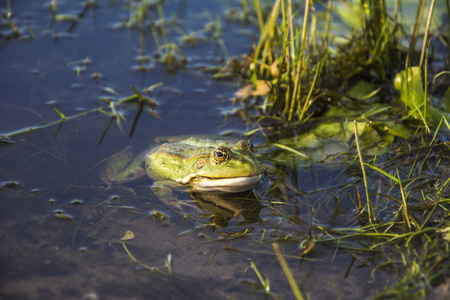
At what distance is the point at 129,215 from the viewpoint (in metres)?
3.60

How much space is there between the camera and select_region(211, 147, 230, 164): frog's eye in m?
3.69

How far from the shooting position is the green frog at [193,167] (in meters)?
3.70

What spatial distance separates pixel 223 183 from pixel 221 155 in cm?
27

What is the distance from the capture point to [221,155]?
12.1ft

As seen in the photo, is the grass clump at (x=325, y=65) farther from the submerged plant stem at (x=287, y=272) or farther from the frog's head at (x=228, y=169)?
the submerged plant stem at (x=287, y=272)

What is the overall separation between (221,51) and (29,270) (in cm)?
408

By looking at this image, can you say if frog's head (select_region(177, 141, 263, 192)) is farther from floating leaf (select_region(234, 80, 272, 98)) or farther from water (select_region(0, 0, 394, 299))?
floating leaf (select_region(234, 80, 272, 98))

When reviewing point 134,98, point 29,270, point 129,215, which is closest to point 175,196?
point 129,215

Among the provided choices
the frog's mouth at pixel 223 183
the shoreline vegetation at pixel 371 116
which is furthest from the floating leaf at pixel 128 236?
the shoreline vegetation at pixel 371 116

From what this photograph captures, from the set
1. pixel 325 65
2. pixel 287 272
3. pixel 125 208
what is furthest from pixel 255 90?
pixel 287 272

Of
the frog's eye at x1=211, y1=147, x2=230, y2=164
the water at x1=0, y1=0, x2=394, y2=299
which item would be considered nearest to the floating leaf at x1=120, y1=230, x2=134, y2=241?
the water at x1=0, y1=0, x2=394, y2=299

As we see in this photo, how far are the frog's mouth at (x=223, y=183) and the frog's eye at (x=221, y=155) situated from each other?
178mm

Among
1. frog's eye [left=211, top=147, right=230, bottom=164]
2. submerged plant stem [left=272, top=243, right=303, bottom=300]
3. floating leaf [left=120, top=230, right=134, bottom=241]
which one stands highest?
frog's eye [left=211, top=147, right=230, bottom=164]

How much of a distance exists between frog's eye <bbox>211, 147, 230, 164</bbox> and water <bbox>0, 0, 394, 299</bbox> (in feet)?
1.31
